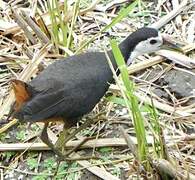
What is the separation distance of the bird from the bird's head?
0.59ft

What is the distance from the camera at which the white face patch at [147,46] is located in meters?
3.16

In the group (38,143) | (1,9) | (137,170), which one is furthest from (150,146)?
(1,9)

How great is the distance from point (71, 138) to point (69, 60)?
35cm

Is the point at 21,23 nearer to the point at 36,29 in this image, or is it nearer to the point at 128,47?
the point at 36,29

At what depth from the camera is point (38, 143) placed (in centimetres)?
296

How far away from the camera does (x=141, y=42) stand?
10.4 feet

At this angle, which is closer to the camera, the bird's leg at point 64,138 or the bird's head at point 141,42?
the bird's leg at point 64,138

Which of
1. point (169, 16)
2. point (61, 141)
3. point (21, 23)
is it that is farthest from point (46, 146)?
point (169, 16)

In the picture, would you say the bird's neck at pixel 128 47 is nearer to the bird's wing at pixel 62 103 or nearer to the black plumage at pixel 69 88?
the black plumage at pixel 69 88

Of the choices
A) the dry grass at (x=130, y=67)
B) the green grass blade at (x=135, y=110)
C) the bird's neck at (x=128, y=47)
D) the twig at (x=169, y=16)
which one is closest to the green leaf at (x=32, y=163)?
the dry grass at (x=130, y=67)

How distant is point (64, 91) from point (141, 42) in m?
0.54

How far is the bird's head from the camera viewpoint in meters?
3.15

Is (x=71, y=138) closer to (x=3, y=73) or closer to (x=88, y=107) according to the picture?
(x=88, y=107)

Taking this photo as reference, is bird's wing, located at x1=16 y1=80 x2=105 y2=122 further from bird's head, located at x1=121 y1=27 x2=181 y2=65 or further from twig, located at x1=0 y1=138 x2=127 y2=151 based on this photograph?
bird's head, located at x1=121 y1=27 x2=181 y2=65
